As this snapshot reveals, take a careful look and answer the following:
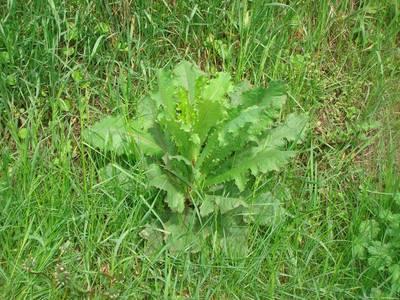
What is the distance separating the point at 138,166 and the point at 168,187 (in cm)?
19

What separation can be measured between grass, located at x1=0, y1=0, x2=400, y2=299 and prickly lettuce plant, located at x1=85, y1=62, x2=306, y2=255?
0.29 ft

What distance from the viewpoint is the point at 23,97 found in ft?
11.3

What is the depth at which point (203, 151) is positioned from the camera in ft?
10.1

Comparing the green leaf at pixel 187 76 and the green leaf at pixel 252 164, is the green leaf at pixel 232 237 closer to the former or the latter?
the green leaf at pixel 252 164

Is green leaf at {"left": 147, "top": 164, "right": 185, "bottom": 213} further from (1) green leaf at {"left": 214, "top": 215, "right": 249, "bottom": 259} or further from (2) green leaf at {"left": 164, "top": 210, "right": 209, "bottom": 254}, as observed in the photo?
(1) green leaf at {"left": 214, "top": 215, "right": 249, "bottom": 259}

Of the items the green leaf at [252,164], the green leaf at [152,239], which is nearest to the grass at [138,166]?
the green leaf at [152,239]

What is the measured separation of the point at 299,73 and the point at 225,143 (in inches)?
29.2

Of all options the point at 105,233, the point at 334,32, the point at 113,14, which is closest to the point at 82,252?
the point at 105,233

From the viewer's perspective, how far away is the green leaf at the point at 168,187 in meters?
3.05

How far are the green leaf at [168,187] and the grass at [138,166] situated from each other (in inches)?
2.8

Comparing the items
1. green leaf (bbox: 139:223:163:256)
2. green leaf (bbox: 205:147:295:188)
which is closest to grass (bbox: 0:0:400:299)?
green leaf (bbox: 139:223:163:256)

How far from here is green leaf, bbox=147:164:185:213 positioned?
3.05 metres

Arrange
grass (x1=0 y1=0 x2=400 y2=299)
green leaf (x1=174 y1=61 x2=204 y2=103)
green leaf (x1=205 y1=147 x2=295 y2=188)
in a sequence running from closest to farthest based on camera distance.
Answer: grass (x1=0 y1=0 x2=400 y2=299) → green leaf (x1=205 y1=147 x2=295 y2=188) → green leaf (x1=174 y1=61 x2=204 y2=103)

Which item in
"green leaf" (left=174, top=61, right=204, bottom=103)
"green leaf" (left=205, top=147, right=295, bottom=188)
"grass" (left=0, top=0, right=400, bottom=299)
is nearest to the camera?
"grass" (left=0, top=0, right=400, bottom=299)
